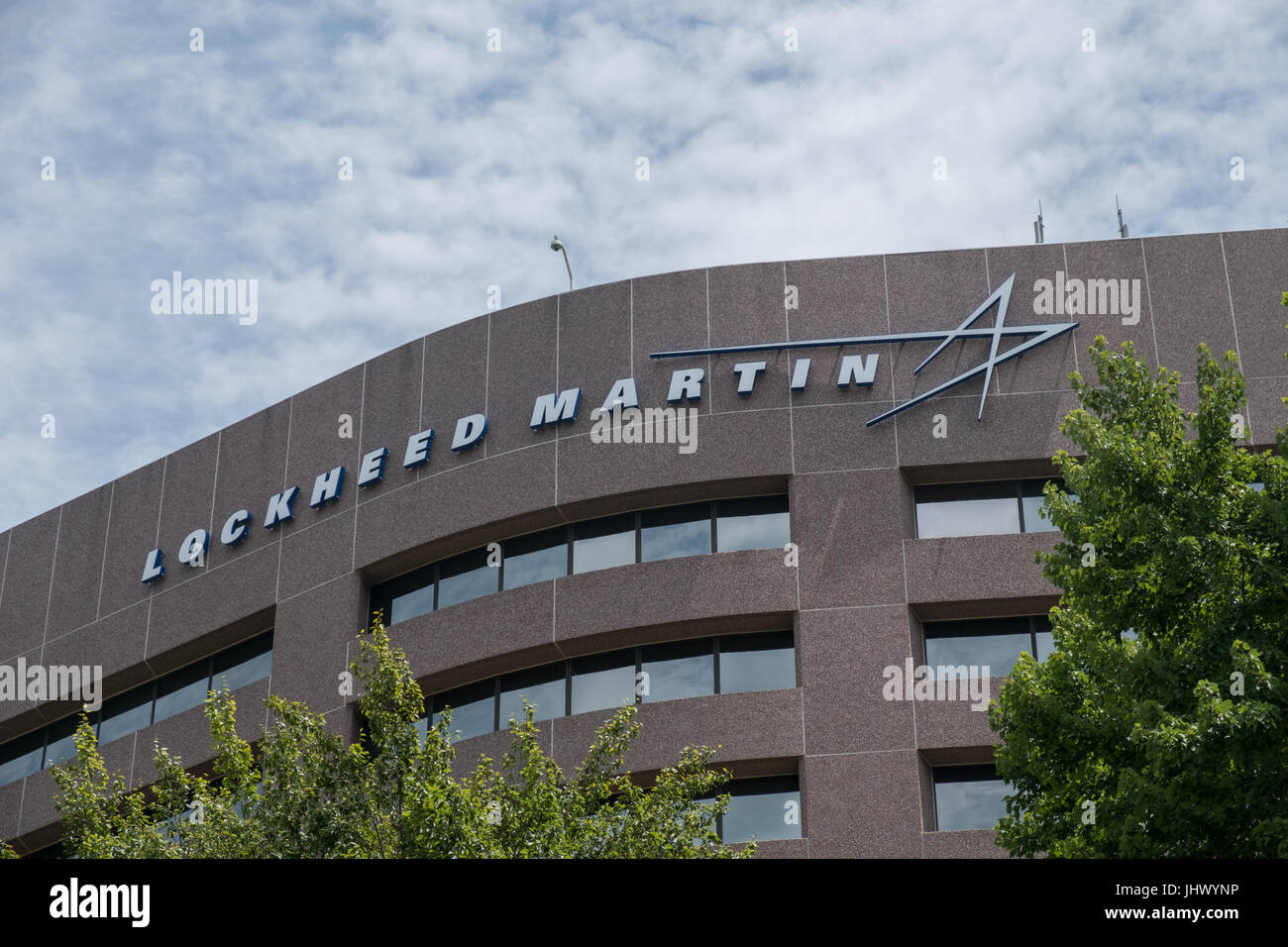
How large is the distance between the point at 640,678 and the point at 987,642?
604 cm

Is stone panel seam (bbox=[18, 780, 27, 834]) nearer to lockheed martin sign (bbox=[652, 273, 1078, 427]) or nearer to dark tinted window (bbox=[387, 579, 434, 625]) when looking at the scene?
dark tinted window (bbox=[387, 579, 434, 625])

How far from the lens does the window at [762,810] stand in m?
24.3

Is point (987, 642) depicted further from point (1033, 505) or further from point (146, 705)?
point (146, 705)

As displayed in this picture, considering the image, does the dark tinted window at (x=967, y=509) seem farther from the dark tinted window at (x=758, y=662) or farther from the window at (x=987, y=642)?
the dark tinted window at (x=758, y=662)

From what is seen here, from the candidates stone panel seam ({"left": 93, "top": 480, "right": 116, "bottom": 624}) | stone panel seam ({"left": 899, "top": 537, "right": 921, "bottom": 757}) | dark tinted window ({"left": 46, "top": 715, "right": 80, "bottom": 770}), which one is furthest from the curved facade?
stone panel seam ({"left": 93, "top": 480, "right": 116, "bottom": 624})

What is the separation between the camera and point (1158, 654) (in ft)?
47.7

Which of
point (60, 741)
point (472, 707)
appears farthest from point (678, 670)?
point (60, 741)

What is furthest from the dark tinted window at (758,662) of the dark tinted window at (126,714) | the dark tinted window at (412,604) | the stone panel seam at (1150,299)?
the dark tinted window at (126,714)

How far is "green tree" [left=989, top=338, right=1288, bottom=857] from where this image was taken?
13.3 m

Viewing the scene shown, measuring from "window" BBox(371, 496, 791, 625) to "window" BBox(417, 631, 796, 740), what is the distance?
1.68m

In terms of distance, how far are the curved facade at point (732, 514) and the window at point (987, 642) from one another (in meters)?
0.05

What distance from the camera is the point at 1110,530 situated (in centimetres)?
1620

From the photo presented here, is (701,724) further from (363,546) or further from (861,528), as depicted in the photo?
(363,546)
